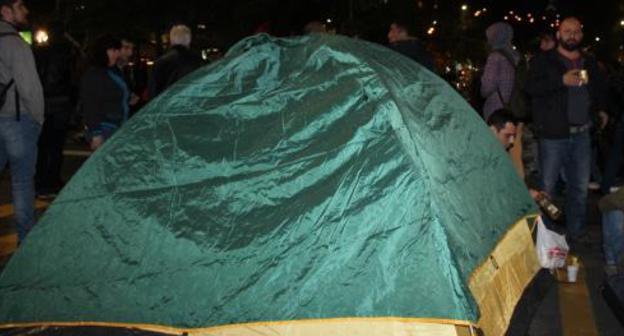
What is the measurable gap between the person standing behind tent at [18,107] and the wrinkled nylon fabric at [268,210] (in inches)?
77.9

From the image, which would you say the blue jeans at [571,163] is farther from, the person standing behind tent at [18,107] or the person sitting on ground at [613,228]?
the person standing behind tent at [18,107]

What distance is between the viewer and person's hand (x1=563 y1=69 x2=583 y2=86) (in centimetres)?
779

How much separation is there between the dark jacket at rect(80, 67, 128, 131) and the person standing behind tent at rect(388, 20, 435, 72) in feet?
8.77

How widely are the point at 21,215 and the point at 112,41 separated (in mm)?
2130

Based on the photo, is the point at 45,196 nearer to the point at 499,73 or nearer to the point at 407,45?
the point at 407,45

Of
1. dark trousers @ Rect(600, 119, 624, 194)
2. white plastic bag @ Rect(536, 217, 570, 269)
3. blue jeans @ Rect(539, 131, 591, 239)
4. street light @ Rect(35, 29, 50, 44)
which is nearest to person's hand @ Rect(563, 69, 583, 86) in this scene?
blue jeans @ Rect(539, 131, 591, 239)

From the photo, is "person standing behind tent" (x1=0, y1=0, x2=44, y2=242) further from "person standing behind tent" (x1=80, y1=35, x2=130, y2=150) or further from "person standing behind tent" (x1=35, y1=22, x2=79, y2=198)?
"person standing behind tent" (x1=35, y1=22, x2=79, y2=198)

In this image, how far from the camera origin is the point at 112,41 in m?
8.49

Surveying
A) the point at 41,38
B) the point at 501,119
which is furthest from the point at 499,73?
the point at 41,38

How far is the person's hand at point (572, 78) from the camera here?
7793mm

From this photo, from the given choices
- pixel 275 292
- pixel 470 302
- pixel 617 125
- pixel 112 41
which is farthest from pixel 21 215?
pixel 617 125

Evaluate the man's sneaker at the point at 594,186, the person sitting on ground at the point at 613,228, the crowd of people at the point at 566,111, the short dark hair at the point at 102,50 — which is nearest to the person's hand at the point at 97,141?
the short dark hair at the point at 102,50

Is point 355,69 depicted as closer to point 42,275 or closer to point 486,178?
point 486,178

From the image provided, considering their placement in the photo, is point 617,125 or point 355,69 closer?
point 355,69
